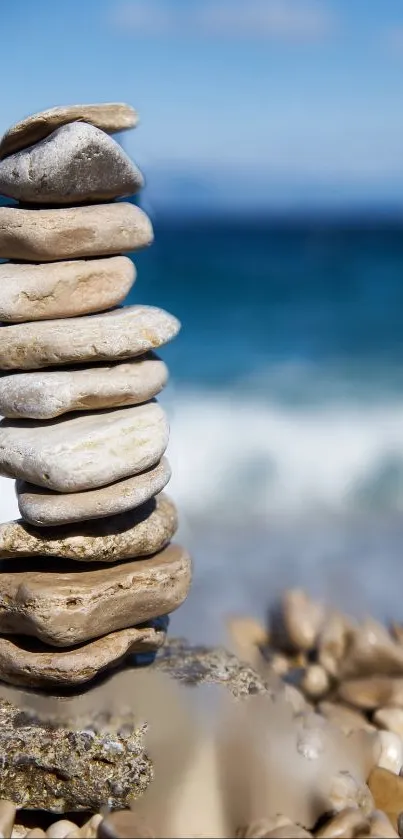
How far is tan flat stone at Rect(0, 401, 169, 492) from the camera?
4012 millimetres

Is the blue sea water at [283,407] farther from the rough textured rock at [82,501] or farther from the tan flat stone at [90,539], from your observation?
the rough textured rock at [82,501]

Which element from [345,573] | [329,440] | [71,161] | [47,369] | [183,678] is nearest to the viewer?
[71,161]

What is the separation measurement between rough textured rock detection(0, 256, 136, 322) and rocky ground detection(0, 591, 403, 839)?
1.83m

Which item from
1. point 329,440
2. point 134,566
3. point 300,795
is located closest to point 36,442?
point 134,566

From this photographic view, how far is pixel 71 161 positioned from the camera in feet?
13.0

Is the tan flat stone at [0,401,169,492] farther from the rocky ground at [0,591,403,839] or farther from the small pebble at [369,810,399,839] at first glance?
the small pebble at [369,810,399,839]

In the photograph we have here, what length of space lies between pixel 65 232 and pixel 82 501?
1.20 metres

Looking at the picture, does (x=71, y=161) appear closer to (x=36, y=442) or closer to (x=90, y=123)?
(x=90, y=123)

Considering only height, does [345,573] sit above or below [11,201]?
below

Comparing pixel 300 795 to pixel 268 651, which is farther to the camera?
pixel 268 651

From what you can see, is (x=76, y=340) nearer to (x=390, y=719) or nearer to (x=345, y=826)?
(x=345, y=826)

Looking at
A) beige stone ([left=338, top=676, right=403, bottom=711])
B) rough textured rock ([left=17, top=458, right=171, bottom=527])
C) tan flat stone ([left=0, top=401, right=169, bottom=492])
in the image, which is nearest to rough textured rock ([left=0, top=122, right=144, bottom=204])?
tan flat stone ([left=0, top=401, right=169, bottom=492])

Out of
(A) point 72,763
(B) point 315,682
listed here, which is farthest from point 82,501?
(B) point 315,682

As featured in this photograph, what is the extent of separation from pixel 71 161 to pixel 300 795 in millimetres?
2936
